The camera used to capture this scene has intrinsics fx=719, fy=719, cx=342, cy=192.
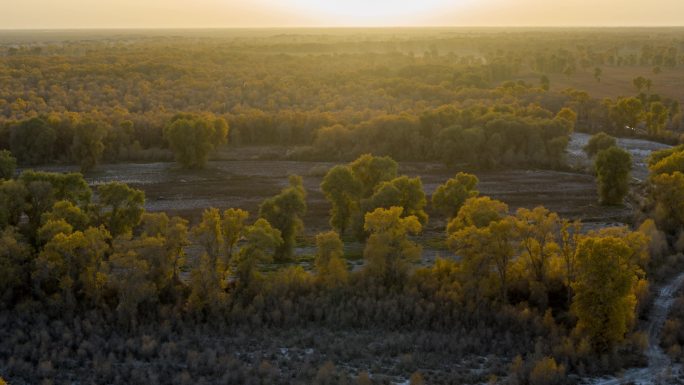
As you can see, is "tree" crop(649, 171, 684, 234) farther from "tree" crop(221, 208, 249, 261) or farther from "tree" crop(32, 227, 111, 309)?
"tree" crop(32, 227, 111, 309)

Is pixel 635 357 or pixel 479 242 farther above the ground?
pixel 479 242

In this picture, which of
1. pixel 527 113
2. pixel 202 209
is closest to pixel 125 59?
pixel 527 113

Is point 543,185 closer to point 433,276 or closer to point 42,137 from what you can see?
point 433,276

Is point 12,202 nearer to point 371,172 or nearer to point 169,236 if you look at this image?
point 169,236

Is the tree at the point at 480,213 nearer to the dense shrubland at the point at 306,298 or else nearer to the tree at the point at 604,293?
the dense shrubland at the point at 306,298

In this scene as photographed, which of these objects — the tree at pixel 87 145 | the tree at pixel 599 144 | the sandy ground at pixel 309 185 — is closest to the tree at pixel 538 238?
the sandy ground at pixel 309 185

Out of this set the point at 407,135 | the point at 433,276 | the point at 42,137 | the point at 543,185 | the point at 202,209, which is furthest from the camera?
the point at 407,135

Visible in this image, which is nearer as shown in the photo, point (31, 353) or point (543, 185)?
point (31, 353)

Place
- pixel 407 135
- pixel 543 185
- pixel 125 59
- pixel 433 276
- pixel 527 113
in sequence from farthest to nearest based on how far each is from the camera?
pixel 125 59 → pixel 527 113 → pixel 407 135 → pixel 543 185 → pixel 433 276
